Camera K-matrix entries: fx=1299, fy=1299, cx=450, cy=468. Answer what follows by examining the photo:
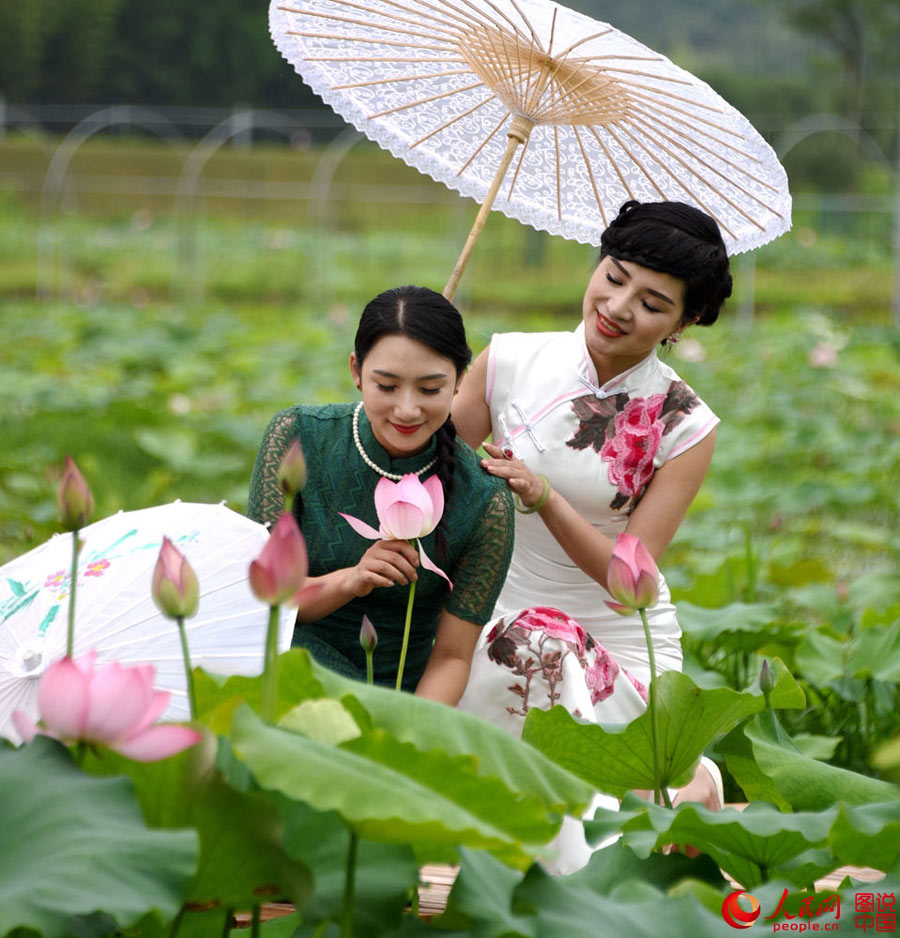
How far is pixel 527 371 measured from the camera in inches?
75.9

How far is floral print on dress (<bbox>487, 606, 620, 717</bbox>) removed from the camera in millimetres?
1669

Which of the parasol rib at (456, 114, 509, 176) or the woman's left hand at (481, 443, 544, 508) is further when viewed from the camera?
the parasol rib at (456, 114, 509, 176)

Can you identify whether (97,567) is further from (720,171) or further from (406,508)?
(720,171)

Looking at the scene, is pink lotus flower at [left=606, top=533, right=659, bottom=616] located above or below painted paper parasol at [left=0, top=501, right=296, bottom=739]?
above

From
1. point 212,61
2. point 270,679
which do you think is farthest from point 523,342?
point 212,61

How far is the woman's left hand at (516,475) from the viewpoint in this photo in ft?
5.04

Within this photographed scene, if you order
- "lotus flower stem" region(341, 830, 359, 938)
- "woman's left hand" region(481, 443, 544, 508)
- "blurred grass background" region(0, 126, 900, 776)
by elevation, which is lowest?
"blurred grass background" region(0, 126, 900, 776)

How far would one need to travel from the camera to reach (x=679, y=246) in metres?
1.71

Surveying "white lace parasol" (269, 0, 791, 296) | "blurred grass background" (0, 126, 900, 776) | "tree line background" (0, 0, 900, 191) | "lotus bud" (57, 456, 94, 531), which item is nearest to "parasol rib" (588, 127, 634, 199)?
"white lace parasol" (269, 0, 791, 296)

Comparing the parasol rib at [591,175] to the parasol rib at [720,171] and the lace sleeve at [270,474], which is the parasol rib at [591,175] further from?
the lace sleeve at [270,474]

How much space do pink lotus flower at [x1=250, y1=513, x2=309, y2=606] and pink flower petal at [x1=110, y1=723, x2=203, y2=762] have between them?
0.09 m

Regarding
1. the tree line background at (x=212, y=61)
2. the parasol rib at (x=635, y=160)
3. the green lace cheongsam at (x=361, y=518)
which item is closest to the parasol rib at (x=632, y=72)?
the parasol rib at (x=635, y=160)

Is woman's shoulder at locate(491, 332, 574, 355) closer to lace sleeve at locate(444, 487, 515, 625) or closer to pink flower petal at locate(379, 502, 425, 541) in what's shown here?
lace sleeve at locate(444, 487, 515, 625)

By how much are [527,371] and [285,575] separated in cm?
121
